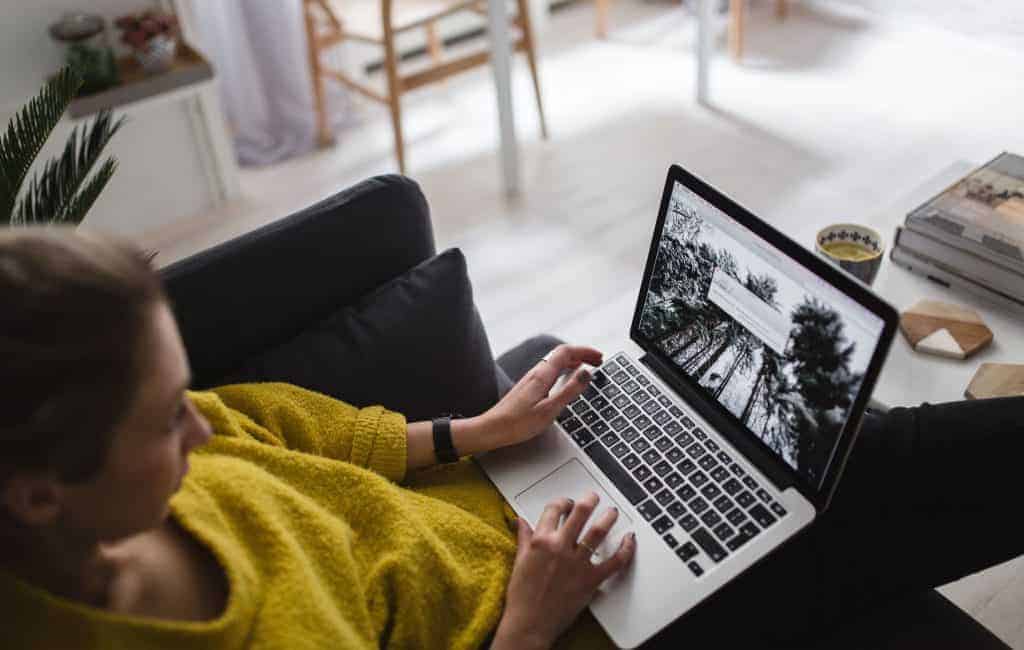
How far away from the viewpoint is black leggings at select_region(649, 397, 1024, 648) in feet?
3.34

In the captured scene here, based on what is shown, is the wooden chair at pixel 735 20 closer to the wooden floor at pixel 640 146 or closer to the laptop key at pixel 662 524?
the wooden floor at pixel 640 146

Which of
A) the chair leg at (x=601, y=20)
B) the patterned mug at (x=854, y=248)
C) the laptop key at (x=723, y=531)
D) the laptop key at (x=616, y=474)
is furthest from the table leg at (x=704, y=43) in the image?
the laptop key at (x=723, y=531)

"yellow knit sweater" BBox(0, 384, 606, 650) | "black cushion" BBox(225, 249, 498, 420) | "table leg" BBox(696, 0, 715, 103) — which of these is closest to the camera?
"yellow knit sweater" BBox(0, 384, 606, 650)

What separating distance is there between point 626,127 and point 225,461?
223 centimetres

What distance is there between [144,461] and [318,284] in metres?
0.50

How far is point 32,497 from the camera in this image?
2.05 ft

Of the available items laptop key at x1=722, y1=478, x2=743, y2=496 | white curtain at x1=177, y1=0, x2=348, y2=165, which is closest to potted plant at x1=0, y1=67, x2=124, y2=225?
laptop key at x1=722, y1=478, x2=743, y2=496

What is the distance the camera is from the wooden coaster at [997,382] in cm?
117

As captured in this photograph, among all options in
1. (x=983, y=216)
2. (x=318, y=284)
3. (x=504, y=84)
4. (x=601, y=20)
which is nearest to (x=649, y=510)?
(x=318, y=284)

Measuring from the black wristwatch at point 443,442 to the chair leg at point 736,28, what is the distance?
250 centimetres

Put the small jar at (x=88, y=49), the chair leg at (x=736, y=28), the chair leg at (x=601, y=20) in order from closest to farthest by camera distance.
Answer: the small jar at (x=88, y=49)
the chair leg at (x=736, y=28)
the chair leg at (x=601, y=20)

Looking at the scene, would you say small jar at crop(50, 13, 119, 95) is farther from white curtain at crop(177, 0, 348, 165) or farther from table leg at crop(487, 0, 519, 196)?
table leg at crop(487, 0, 519, 196)

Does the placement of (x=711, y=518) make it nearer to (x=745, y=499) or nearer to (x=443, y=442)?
(x=745, y=499)

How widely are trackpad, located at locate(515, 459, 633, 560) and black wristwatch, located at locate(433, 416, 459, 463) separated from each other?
0.32ft
